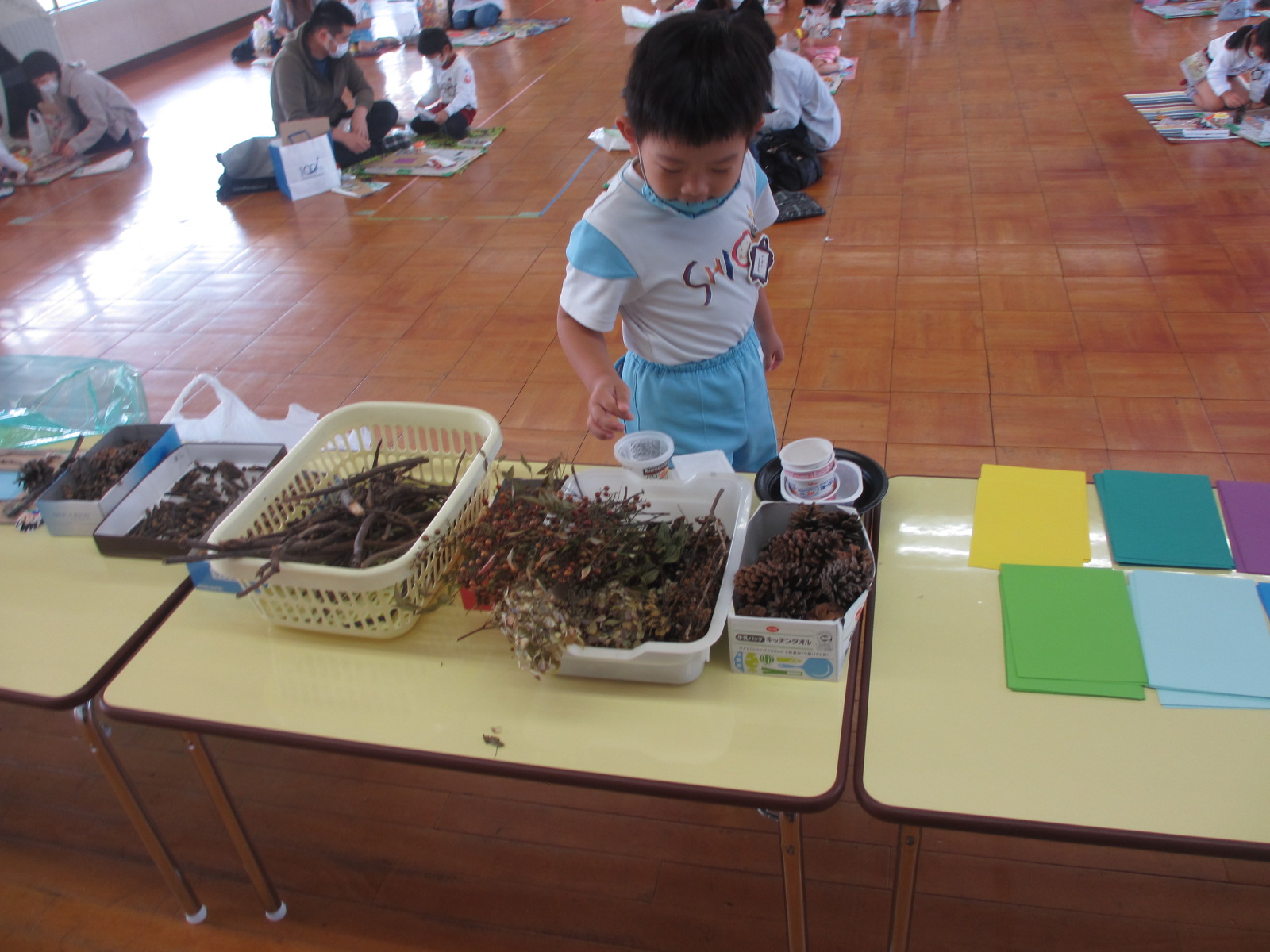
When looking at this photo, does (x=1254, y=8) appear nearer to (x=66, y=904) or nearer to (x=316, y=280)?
(x=316, y=280)

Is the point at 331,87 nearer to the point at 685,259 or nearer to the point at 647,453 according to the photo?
the point at 685,259

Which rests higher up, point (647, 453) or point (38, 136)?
point (647, 453)

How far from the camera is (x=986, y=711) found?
1.03 metres

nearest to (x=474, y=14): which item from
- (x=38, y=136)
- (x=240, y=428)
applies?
(x=38, y=136)

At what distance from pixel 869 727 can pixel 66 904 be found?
5.04 feet

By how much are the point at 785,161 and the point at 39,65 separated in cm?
481

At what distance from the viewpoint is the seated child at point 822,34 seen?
5652mm

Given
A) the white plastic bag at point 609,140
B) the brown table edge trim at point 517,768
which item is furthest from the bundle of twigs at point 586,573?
the white plastic bag at point 609,140

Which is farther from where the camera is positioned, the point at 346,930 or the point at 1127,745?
the point at 346,930

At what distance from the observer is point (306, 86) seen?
4.88 metres

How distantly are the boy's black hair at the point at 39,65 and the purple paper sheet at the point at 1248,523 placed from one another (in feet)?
22.3

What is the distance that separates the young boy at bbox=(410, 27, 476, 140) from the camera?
17.2 feet

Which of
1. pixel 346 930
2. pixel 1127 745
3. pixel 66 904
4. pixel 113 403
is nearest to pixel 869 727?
pixel 1127 745

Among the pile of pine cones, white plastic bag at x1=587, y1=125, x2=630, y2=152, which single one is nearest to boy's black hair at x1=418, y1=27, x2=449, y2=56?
white plastic bag at x1=587, y1=125, x2=630, y2=152
